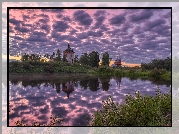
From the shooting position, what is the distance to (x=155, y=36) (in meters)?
4.72

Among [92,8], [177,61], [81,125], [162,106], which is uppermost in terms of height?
[92,8]

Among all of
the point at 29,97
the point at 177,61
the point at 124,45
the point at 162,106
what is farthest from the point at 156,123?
the point at 29,97

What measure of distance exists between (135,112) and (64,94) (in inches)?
49.5

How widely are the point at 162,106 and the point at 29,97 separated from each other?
2.31 meters

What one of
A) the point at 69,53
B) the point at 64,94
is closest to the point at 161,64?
the point at 69,53

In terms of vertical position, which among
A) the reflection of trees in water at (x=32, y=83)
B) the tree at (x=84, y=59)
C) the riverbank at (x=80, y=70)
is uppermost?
the tree at (x=84, y=59)

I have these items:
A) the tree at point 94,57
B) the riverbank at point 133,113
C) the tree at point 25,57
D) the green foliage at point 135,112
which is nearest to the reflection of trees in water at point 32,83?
the tree at point 25,57

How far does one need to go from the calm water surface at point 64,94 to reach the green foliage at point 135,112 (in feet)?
0.31

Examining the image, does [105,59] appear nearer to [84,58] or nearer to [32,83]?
[84,58]

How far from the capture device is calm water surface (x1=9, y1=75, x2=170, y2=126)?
466 centimetres

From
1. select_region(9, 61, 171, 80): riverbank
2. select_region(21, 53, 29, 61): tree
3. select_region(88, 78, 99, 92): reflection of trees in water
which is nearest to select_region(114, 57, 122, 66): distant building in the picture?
select_region(9, 61, 171, 80): riverbank

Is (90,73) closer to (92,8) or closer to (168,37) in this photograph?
(92,8)

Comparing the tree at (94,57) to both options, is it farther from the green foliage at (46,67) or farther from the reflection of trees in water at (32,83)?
the reflection of trees in water at (32,83)

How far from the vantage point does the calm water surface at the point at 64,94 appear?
466 cm
